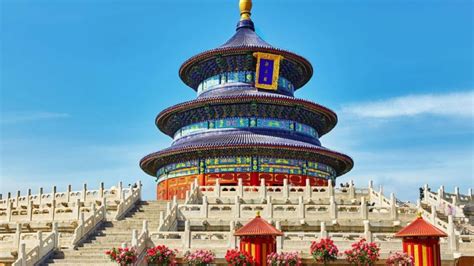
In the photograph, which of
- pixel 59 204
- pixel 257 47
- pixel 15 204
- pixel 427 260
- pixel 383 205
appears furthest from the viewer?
pixel 257 47

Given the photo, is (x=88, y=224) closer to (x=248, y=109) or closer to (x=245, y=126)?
(x=245, y=126)

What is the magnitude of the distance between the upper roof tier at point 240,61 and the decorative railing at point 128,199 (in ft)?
54.5

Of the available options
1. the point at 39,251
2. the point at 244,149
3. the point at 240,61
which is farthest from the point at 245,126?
the point at 39,251

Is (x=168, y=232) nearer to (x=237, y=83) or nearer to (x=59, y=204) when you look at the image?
(x=59, y=204)

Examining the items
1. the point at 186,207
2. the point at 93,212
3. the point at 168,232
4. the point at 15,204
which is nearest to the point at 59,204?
the point at 15,204

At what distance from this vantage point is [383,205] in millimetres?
31984

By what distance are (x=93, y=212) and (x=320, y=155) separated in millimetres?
20712

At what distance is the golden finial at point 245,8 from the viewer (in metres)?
55.0

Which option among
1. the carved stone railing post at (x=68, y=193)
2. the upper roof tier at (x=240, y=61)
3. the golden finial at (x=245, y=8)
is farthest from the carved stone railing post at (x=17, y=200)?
the golden finial at (x=245, y=8)

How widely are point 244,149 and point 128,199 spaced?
503 inches

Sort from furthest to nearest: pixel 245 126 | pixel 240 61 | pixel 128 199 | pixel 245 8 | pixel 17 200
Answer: pixel 245 8 < pixel 240 61 < pixel 245 126 < pixel 17 200 < pixel 128 199

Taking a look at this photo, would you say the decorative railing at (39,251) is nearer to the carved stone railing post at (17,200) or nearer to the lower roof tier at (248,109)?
the carved stone railing post at (17,200)

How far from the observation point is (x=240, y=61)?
49719mm

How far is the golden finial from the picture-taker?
180 feet
